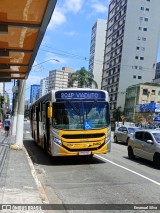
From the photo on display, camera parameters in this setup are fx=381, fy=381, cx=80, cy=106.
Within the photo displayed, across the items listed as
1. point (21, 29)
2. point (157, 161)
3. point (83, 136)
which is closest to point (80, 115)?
point (83, 136)

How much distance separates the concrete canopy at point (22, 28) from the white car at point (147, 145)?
6.37 meters

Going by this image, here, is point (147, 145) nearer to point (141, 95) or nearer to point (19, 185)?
point (19, 185)

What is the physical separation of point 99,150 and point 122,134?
16.5m

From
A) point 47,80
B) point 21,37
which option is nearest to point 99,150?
point 21,37

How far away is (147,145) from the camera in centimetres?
1591

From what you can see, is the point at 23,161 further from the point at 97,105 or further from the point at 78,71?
the point at 78,71

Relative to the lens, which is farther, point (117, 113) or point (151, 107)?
point (117, 113)

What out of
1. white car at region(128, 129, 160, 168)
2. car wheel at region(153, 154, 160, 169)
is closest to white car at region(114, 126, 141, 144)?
white car at region(128, 129, 160, 168)

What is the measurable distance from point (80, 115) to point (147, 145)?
3.12 m

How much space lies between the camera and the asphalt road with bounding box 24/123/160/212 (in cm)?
910

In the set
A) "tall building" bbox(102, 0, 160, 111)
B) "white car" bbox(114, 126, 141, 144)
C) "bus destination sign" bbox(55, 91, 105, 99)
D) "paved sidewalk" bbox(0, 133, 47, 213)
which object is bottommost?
"paved sidewalk" bbox(0, 133, 47, 213)

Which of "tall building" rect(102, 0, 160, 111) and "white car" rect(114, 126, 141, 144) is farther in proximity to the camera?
"tall building" rect(102, 0, 160, 111)

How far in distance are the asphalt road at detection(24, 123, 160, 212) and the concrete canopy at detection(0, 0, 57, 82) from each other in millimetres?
3753

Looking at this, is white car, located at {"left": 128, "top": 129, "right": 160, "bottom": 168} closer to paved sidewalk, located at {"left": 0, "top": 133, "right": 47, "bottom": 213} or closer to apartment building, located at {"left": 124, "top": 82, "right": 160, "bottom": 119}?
paved sidewalk, located at {"left": 0, "top": 133, "right": 47, "bottom": 213}
